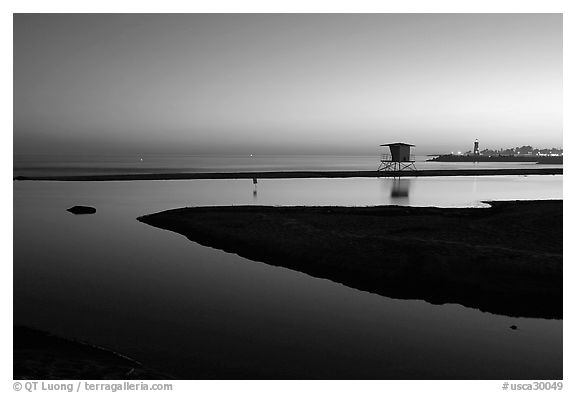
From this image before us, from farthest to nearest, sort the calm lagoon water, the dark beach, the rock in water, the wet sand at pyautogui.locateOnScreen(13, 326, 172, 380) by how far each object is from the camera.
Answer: the rock in water
the dark beach
the calm lagoon water
the wet sand at pyautogui.locateOnScreen(13, 326, 172, 380)

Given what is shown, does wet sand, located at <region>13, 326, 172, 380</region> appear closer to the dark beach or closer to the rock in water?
the dark beach

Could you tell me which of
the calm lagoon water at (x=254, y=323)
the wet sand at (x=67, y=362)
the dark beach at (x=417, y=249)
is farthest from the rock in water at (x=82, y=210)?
the wet sand at (x=67, y=362)

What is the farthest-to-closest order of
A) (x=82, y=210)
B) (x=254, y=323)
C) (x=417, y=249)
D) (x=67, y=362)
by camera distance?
(x=82, y=210), (x=417, y=249), (x=254, y=323), (x=67, y=362)

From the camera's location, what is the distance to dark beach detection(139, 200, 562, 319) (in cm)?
1505

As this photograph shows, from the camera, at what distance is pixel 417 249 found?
18.6 m

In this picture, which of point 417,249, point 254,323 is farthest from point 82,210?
point 417,249

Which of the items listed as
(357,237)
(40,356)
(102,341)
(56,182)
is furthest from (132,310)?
(56,182)

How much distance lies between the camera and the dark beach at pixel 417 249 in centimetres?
1505

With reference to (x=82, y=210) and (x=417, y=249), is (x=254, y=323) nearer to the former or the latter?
(x=417, y=249)

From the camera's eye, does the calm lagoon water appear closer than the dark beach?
Yes

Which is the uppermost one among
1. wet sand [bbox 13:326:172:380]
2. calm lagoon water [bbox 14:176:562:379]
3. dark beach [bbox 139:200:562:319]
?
dark beach [bbox 139:200:562:319]

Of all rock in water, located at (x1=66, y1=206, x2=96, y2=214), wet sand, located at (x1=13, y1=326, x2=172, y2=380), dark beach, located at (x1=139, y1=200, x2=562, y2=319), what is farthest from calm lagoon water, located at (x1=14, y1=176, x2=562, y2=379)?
rock in water, located at (x1=66, y1=206, x2=96, y2=214)
